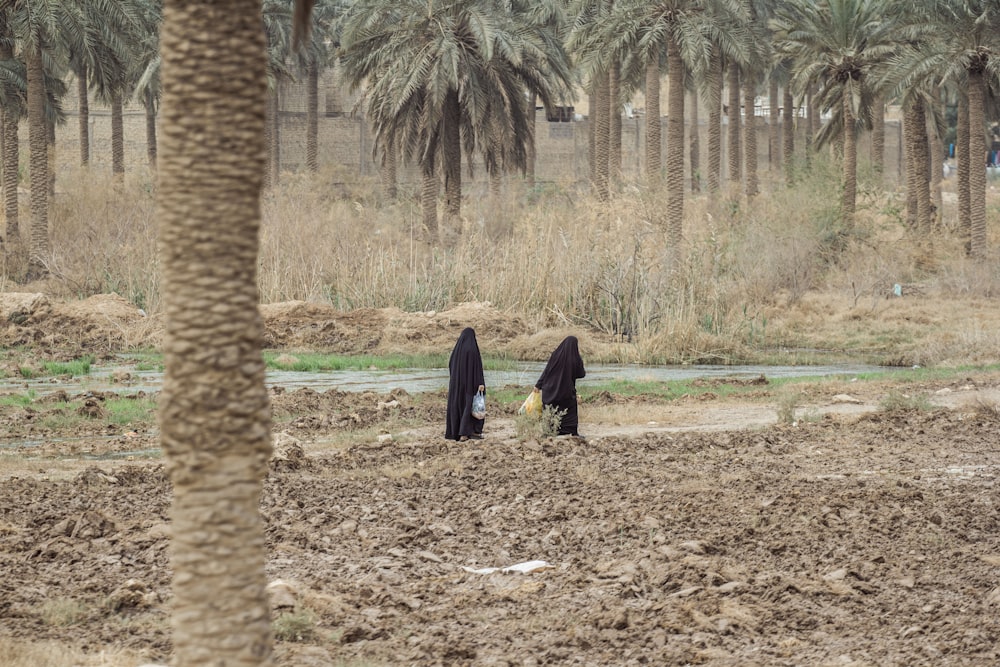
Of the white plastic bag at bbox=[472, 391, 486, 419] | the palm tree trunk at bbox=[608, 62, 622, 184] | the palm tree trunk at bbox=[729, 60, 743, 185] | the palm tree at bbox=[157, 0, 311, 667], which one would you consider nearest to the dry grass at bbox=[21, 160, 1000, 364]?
the palm tree trunk at bbox=[608, 62, 622, 184]

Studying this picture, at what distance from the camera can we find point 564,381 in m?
12.0

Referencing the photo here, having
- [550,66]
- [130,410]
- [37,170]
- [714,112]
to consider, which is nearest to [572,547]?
[130,410]

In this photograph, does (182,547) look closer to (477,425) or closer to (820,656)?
(820,656)

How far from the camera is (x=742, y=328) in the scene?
23031mm

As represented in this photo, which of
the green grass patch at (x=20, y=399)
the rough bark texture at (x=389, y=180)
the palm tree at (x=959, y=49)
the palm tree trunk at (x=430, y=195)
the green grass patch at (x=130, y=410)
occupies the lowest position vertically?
the green grass patch at (x=130, y=410)

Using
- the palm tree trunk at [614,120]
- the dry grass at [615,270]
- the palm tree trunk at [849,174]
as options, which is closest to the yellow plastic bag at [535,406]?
the dry grass at [615,270]

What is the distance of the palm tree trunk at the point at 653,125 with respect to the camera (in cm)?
2823

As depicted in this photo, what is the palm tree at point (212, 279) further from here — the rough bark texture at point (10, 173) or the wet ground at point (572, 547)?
the rough bark texture at point (10, 173)

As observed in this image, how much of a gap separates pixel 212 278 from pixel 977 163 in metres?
31.1

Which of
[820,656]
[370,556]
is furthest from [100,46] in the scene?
[820,656]

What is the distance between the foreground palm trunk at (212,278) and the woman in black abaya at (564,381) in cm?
843

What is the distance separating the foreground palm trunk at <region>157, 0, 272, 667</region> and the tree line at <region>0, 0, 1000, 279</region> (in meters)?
21.6

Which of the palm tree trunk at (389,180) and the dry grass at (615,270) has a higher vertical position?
the palm tree trunk at (389,180)

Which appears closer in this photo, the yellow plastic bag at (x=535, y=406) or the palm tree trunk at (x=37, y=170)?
the yellow plastic bag at (x=535, y=406)
